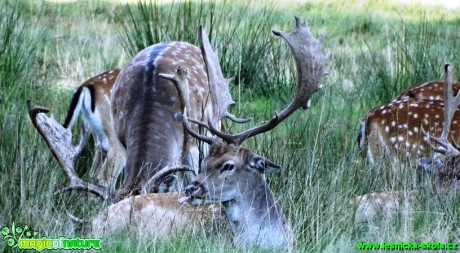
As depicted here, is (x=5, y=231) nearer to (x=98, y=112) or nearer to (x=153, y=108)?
(x=153, y=108)

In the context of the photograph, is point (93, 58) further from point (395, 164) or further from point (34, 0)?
point (395, 164)

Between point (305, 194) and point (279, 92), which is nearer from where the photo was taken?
point (305, 194)

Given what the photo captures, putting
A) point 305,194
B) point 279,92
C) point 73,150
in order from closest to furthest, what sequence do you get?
point 305,194, point 73,150, point 279,92

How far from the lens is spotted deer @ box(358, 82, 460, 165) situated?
25.0 ft

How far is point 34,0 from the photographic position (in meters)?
13.6

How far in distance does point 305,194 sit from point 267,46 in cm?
457

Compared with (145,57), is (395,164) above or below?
below

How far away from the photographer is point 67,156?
647cm

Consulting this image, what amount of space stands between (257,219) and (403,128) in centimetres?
228

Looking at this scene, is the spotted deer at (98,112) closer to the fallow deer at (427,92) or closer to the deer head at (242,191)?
the fallow deer at (427,92)

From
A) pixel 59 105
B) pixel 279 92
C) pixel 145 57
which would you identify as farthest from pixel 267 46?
pixel 145 57

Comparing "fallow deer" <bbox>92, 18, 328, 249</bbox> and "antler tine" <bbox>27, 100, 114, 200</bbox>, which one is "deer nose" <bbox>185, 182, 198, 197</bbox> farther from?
"antler tine" <bbox>27, 100, 114, 200</bbox>

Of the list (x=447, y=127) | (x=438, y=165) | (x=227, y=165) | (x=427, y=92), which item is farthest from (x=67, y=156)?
(x=427, y=92)

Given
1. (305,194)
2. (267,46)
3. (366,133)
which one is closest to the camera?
(305,194)
